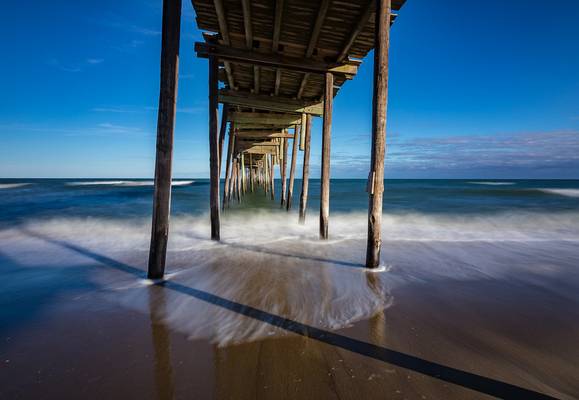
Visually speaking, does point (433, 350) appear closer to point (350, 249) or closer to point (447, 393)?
point (447, 393)

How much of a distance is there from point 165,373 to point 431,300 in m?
2.51

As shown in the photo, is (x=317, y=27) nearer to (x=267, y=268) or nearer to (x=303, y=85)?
(x=303, y=85)

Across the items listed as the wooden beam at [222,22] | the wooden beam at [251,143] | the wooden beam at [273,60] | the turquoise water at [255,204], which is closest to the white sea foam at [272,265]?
the wooden beam at [273,60]

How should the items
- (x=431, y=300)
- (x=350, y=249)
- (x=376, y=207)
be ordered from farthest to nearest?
1. (x=350, y=249)
2. (x=376, y=207)
3. (x=431, y=300)

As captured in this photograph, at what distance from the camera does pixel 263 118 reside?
8.51 m

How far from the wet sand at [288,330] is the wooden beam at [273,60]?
3587mm

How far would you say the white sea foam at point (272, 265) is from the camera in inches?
98.7

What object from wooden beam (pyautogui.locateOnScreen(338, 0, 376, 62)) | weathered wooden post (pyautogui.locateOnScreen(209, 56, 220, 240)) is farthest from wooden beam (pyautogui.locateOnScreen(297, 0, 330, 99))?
weathered wooden post (pyautogui.locateOnScreen(209, 56, 220, 240))

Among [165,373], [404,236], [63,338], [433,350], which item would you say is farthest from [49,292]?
[404,236]

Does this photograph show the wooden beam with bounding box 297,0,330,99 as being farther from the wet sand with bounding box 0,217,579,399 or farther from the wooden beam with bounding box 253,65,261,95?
the wet sand with bounding box 0,217,579,399

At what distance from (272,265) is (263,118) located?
18.7ft

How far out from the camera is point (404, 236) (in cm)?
676

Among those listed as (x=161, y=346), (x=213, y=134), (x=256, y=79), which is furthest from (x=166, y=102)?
(x=256, y=79)

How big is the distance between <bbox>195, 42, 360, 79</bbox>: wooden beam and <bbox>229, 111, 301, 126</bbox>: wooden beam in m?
3.23
